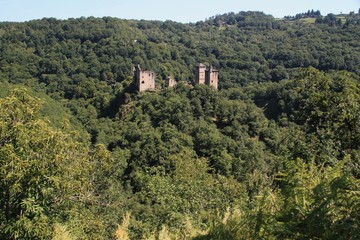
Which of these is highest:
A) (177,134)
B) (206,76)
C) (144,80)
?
(206,76)

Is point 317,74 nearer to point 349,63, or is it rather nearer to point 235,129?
point 235,129

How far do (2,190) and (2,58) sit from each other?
66516 millimetres

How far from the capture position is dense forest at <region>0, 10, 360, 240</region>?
16.0 ft

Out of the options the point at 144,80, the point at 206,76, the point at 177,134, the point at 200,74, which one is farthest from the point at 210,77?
the point at 177,134

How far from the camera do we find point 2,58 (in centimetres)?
6519

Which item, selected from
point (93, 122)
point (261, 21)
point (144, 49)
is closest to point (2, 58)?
point (144, 49)

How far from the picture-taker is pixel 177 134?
3466 centimetres

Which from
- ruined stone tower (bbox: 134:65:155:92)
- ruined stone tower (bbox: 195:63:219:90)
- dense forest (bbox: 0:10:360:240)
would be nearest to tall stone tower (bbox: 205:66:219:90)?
ruined stone tower (bbox: 195:63:219:90)

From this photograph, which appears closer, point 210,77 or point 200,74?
point 210,77

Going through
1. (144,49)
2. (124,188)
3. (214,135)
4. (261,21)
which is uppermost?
(261,21)

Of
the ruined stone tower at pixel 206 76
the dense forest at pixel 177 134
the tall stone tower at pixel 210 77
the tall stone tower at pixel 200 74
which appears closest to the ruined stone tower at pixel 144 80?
the dense forest at pixel 177 134

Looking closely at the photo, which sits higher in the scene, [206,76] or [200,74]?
[200,74]

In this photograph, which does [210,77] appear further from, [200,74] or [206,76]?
[200,74]

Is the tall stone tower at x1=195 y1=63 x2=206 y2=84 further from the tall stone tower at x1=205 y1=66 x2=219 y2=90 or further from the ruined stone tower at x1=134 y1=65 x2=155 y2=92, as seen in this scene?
the ruined stone tower at x1=134 y1=65 x2=155 y2=92
